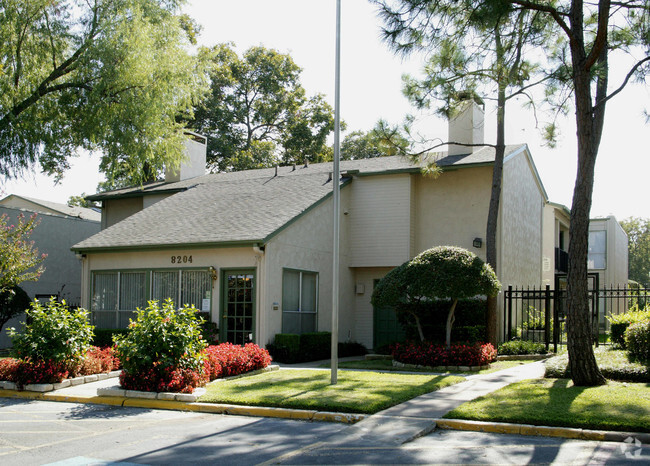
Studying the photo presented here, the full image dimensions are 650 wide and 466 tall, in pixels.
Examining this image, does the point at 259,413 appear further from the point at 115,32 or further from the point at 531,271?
the point at 531,271

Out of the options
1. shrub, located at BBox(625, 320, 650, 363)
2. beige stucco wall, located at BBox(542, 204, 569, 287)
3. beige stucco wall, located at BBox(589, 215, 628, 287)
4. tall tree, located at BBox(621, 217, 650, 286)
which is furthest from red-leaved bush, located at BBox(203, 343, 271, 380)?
tall tree, located at BBox(621, 217, 650, 286)

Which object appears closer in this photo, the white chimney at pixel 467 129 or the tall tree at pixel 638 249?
the white chimney at pixel 467 129

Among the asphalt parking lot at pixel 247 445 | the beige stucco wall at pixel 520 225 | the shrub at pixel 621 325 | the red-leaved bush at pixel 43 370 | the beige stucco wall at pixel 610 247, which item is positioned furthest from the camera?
the beige stucco wall at pixel 610 247

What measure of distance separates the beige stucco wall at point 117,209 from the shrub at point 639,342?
1937 centimetres

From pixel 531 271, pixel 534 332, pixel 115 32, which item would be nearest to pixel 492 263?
pixel 534 332

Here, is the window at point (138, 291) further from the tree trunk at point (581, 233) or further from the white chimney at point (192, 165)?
the tree trunk at point (581, 233)

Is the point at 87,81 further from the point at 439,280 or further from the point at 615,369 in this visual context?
the point at 615,369

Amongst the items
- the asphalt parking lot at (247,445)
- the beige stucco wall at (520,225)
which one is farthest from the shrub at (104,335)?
the beige stucco wall at (520,225)

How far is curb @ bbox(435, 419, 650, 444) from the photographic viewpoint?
7.77 m

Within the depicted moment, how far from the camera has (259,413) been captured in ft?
32.3

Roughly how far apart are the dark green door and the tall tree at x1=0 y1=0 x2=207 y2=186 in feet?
30.3

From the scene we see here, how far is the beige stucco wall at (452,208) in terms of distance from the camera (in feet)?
66.6

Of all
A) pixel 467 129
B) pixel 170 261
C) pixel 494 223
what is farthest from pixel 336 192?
pixel 467 129

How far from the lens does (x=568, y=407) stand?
9.05m
